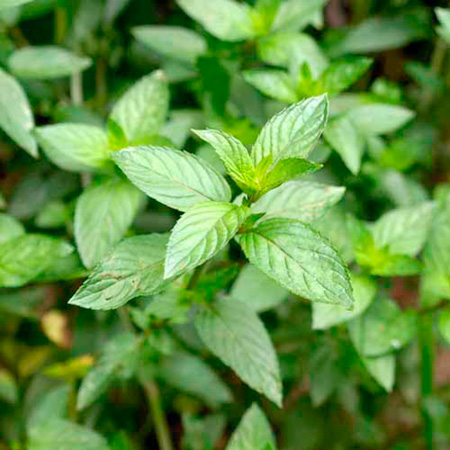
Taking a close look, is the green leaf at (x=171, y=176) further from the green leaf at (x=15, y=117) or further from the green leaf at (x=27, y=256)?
the green leaf at (x=15, y=117)

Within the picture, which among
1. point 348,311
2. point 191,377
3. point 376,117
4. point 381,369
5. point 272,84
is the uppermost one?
point 272,84

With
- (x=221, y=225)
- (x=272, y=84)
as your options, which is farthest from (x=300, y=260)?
(x=272, y=84)

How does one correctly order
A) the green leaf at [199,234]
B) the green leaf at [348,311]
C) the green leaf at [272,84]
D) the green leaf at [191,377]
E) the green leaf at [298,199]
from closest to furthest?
the green leaf at [199,234] → the green leaf at [298,199] → the green leaf at [348,311] → the green leaf at [272,84] → the green leaf at [191,377]

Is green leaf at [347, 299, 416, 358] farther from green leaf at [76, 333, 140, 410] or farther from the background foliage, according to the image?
green leaf at [76, 333, 140, 410]

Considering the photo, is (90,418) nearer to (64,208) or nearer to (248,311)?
(64,208)

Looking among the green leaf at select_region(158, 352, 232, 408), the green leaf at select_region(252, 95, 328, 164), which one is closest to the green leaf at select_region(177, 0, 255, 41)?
the green leaf at select_region(252, 95, 328, 164)

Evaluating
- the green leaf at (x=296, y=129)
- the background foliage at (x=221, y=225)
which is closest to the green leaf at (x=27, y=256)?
the background foliage at (x=221, y=225)

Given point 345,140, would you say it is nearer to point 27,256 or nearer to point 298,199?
point 298,199

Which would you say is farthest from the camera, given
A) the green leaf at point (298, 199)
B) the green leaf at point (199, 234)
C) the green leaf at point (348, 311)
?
the green leaf at point (348, 311)
